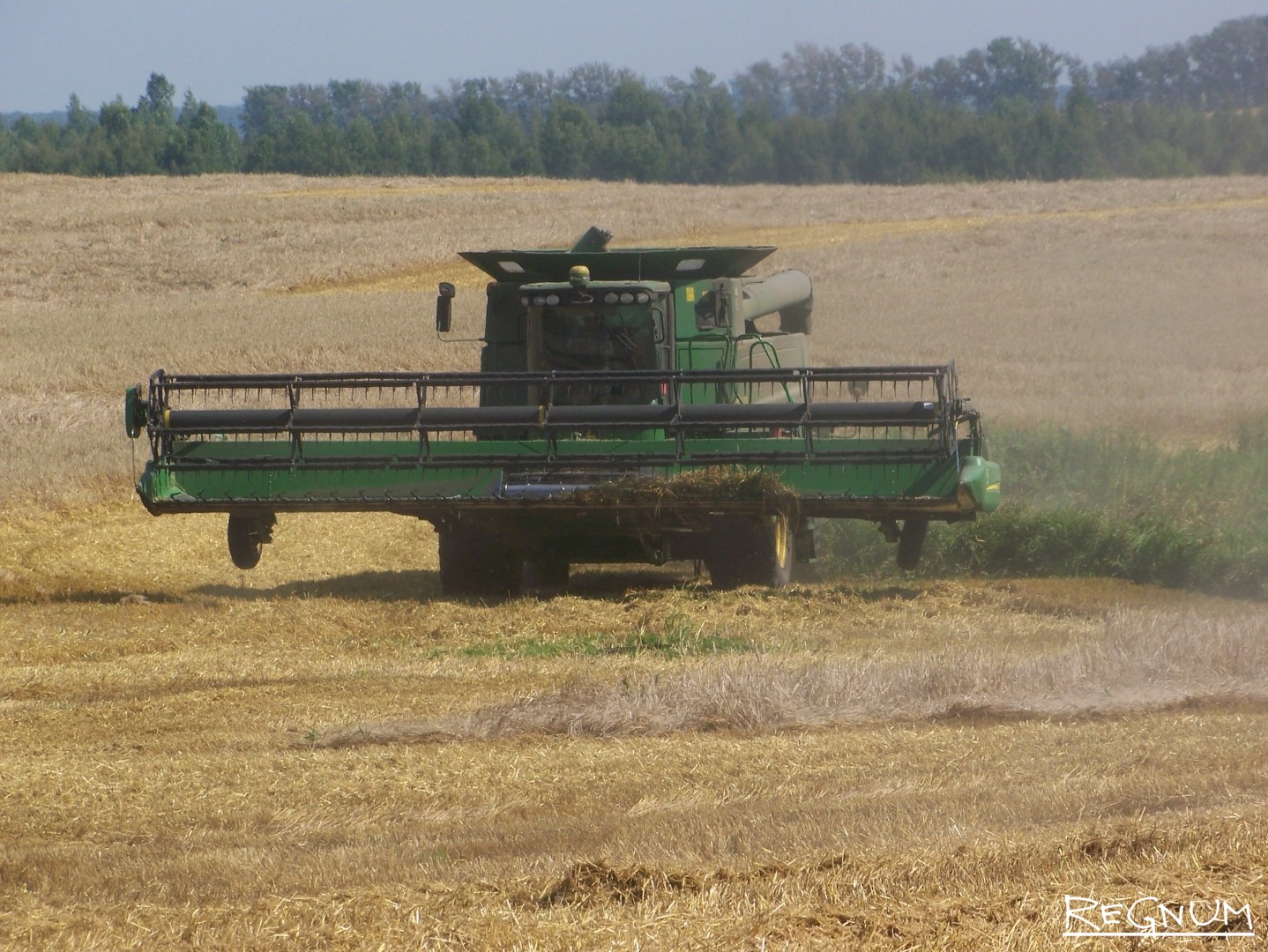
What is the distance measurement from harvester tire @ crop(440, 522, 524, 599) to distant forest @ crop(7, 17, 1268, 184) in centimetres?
1703

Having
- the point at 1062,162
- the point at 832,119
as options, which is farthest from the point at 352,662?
the point at 1062,162

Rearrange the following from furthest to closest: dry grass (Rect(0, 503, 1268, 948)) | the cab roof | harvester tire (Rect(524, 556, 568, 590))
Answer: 1. the cab roof
2. harvester tire (Rect(524, 556, 568, 590))
3. dry grass (Rect(0, 503, 1268, 948))

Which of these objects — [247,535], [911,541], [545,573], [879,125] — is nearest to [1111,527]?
[911,541]

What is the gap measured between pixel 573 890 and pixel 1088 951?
4.23 ft

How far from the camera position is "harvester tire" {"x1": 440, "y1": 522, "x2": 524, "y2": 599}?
380 inches

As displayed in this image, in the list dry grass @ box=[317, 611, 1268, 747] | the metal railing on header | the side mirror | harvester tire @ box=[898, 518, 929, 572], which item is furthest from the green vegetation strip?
the side mirror

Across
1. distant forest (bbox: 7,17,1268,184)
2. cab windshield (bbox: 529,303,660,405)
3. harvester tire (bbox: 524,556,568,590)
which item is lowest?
harvester tire (bbox: 524,556,568,590)

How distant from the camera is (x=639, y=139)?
118 ft

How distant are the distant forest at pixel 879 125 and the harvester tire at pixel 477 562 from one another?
17.0m

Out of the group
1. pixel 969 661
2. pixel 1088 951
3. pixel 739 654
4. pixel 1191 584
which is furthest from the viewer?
pixel 1191 584

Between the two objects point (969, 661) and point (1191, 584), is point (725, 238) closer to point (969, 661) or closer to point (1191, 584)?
point (1191, 584)

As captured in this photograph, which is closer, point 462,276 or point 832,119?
point 832,119

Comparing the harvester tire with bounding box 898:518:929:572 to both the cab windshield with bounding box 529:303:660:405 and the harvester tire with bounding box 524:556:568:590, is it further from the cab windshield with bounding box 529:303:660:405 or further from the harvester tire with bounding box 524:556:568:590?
the harvester tire with bounding box 524:556:568:590

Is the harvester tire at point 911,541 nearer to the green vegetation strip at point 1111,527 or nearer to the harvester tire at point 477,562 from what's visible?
the green vegetation strip at point 1111,527
